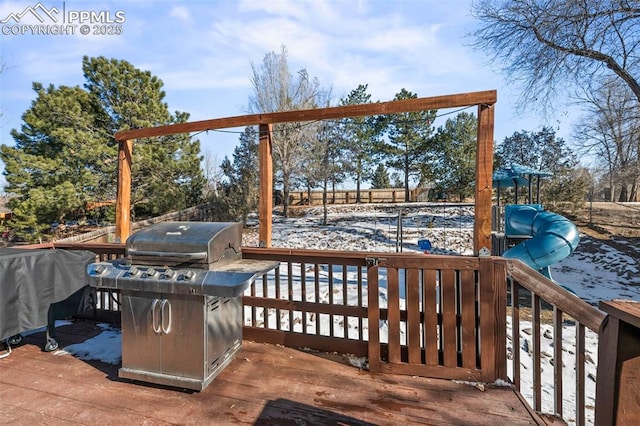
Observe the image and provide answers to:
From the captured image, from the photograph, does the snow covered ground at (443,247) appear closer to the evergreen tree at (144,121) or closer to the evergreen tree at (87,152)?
the evergreen tree at (144,121)

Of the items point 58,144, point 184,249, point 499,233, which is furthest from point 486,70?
point 58,144

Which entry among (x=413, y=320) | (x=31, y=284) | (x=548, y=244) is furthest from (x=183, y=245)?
(x=548, y=244)

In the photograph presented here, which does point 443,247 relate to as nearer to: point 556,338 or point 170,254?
point 556,338

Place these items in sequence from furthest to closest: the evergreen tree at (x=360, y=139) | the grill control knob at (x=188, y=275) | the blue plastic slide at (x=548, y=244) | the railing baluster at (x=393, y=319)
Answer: the evergreen tree at (x=360, y=139)
the blue plastic slide at (x=548, y=244)
the railing baluster at (x=393, y=319)
the grill control knob at (x=188, y=275)

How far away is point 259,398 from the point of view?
6.26 feet

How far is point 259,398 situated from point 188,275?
0.88 metres

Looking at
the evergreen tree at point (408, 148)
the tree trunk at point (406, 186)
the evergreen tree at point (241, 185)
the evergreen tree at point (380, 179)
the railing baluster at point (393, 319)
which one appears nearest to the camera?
the railing baluster at point (393, 319)

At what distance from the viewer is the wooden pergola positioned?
7.13ft

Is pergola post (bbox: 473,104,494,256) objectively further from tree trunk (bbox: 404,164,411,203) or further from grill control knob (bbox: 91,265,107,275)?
tree trunk (bbox: 404,164,411,203)

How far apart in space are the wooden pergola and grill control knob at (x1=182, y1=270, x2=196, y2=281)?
2.82 ft

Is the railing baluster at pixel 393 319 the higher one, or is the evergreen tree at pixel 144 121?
the evergreen tree at pixel 144 121

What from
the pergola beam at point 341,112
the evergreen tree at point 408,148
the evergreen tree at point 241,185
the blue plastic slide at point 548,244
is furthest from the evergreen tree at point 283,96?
the pergola beam at point 341,112

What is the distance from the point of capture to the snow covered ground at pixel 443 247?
9.39 feet

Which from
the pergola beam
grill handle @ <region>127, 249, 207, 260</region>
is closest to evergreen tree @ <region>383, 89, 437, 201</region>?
the pergola beam
